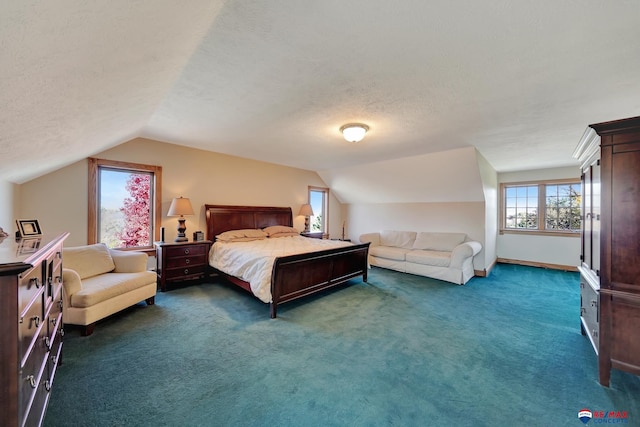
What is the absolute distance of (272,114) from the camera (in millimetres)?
2842

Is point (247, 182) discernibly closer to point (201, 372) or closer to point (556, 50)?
point (201, 372)

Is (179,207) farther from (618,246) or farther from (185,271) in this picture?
(618,246)

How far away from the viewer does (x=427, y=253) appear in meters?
5.11

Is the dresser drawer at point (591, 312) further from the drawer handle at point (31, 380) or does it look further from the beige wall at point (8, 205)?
the beige wall at point (8, 205)

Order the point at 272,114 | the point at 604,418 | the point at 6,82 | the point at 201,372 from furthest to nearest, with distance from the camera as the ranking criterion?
the point at 272,114 → the point at 201,372 → the point at 604,418 → the point at 6,82

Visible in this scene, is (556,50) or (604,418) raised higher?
(556,50)

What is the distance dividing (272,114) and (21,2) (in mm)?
2173

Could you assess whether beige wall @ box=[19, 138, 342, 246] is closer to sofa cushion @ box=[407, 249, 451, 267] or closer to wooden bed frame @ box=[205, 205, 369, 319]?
wooden bed frame @ box=[205, 205, 369, 319]

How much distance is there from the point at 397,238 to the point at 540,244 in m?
3.30

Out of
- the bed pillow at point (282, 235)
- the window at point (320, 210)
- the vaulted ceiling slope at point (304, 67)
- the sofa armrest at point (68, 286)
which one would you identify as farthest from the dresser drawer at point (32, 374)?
the window at point (320, 210)

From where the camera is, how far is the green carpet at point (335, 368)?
1.59 meters

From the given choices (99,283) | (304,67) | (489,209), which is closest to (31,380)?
(99,283)

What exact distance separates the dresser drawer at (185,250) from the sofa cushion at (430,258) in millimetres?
3946

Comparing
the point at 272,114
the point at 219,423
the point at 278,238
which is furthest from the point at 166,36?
the point at 278,238
